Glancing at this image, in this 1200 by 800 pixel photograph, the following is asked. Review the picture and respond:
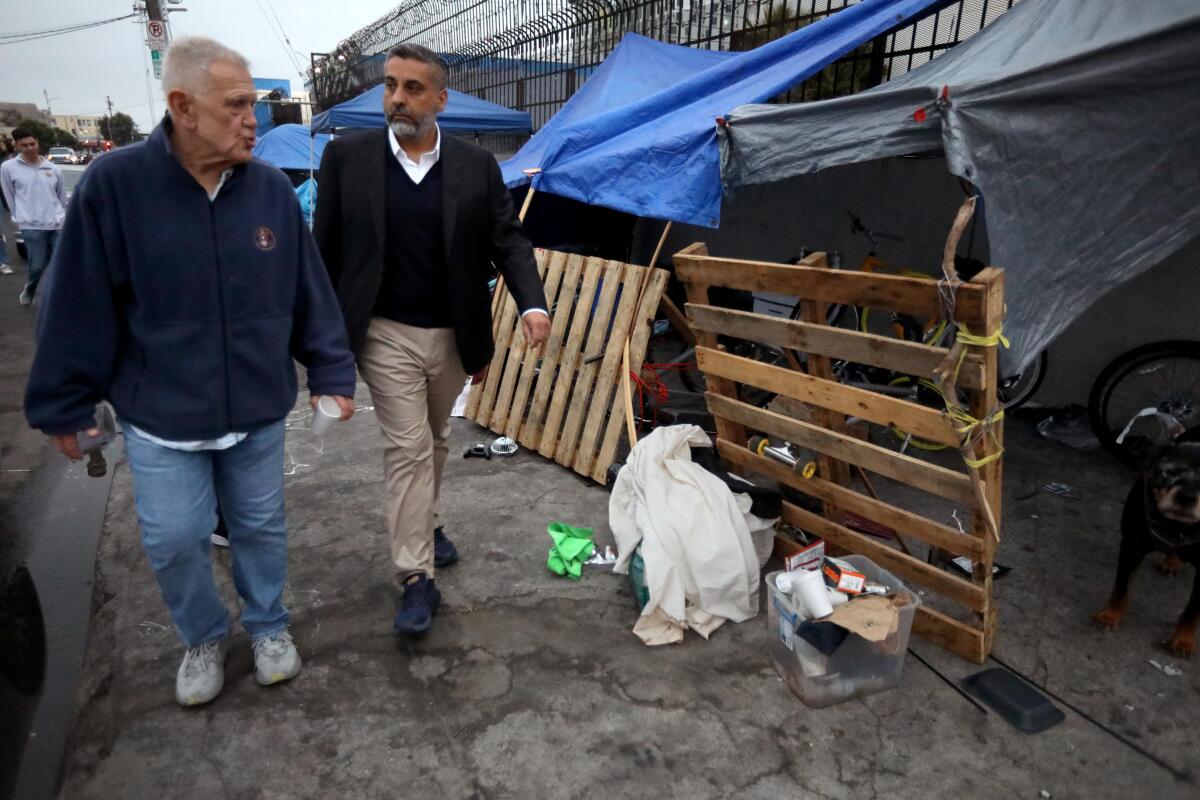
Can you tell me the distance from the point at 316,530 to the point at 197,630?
1.24 metres

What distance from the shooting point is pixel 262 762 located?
7.09 feet

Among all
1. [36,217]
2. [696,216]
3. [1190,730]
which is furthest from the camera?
[36,217]

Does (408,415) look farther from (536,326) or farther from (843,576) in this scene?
(843,576)

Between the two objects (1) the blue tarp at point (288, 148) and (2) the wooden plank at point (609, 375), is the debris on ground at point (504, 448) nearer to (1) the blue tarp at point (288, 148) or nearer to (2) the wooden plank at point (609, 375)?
(2) the wooden plank at point (609, 375)

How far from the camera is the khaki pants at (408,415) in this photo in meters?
2.69

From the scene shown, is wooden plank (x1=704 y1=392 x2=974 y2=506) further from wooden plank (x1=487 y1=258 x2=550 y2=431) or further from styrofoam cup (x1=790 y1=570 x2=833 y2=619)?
wooden plank (x1=487 y1=258 x2=550 y2=431)

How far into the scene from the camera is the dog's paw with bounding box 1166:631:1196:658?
2621 mm

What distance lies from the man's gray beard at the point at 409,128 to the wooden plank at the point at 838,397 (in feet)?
4.86

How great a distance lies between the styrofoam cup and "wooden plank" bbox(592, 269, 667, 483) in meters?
1.70

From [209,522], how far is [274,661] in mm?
584

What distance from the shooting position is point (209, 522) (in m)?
2.20

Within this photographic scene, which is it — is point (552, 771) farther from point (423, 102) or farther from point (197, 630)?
point (423, 102)

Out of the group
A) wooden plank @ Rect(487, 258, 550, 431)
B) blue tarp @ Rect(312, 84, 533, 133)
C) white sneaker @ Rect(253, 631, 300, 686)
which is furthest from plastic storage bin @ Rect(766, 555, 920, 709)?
blue tarp @ Rect(312, 84, 533, 133)

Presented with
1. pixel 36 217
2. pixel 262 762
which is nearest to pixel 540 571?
pixel 262 762
